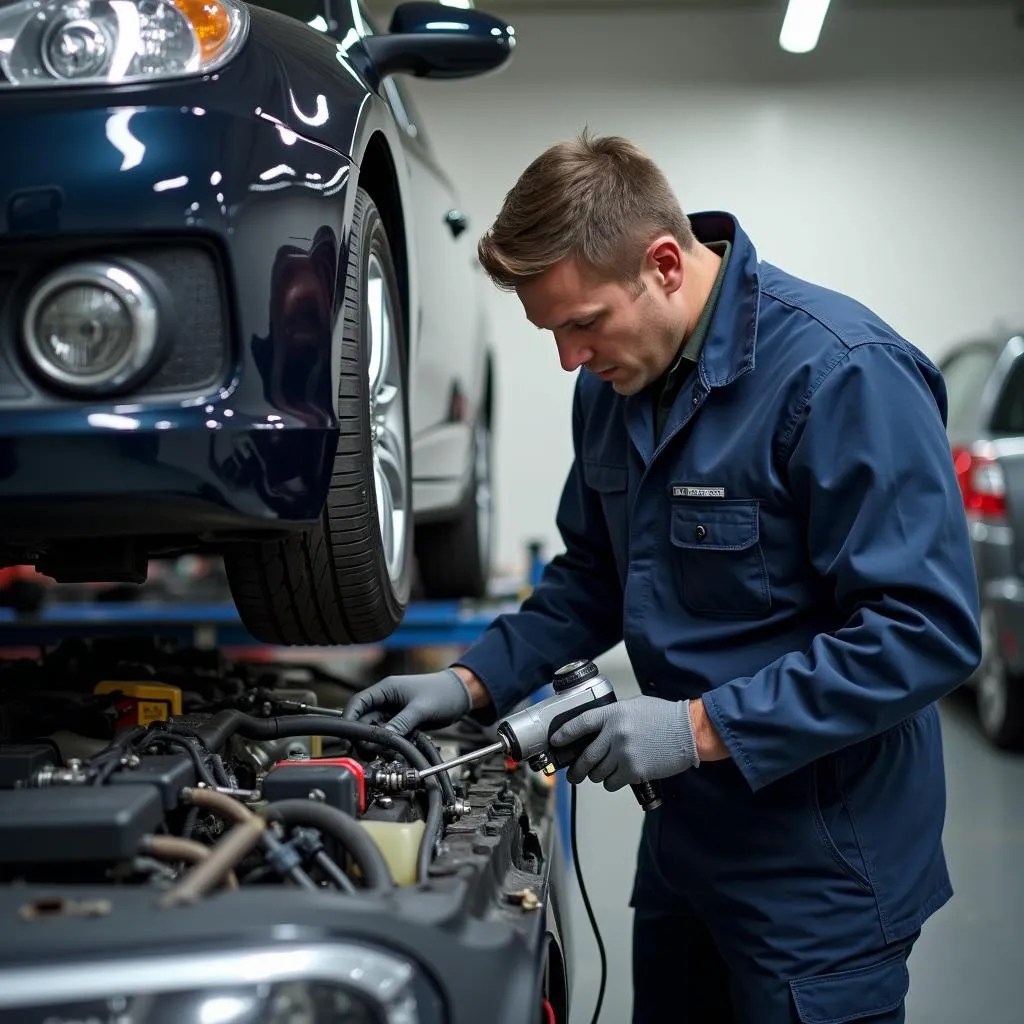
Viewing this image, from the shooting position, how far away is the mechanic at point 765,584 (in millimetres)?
1338

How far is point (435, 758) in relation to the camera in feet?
5.02

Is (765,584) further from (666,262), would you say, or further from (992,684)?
(992,684)

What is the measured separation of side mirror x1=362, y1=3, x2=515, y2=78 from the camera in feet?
6.23

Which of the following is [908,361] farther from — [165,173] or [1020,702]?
[1020,702]

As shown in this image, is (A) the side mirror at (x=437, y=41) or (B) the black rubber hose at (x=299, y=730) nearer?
(B) the black rubber hose at (x=299, y=730)

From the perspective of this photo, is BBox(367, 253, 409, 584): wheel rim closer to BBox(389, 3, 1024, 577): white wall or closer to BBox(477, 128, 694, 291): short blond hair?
BBox(477, 128, 694, 291): short blond hair

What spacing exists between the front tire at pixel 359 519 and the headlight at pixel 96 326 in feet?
0.92

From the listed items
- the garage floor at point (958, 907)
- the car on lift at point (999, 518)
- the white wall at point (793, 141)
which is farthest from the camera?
the white wall at point (793, 141)

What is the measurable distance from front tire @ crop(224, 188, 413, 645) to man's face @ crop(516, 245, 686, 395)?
0.25m

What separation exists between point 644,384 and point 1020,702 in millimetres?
3243

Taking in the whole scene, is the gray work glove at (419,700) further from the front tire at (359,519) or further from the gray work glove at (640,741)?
the gray work glove at (640,741)

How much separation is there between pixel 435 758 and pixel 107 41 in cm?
91

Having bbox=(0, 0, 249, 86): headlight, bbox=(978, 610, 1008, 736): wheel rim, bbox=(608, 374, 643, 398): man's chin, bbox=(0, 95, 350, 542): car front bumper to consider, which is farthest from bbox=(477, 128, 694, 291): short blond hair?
bbox=(978, 610, 1008, 736): wheel rim

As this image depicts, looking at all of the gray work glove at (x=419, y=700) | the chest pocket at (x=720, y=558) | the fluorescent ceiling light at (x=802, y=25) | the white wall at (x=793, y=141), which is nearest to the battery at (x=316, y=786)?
the gray work glove at (x=419, y=700)
